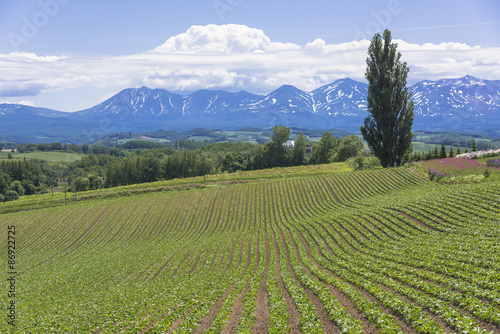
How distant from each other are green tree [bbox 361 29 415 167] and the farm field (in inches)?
340

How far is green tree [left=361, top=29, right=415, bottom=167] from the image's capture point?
70.0 m

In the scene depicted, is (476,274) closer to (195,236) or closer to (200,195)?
(195,236)

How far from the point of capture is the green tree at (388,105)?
230ft

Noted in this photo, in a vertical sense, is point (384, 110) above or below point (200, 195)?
above

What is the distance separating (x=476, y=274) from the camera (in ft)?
64.4

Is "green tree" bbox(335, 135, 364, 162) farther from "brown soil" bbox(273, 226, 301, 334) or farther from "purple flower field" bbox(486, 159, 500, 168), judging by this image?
"brown soil" bbox(273, 226, 301, 334)

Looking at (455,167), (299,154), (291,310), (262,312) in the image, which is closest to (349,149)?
(299,154)

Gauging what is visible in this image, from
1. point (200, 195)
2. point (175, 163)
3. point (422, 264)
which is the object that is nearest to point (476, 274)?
point (422, 264)

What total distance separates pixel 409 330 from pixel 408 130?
6317cm

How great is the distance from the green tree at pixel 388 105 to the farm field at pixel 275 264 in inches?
340

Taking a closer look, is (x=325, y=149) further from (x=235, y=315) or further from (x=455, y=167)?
(x=235, y=315)

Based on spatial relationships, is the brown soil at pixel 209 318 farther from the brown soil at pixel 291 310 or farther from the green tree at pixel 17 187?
the green tree at pixel 17 187

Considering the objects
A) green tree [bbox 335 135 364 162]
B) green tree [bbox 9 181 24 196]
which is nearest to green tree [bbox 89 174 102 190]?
green tree [bbox 9 181 24 196]

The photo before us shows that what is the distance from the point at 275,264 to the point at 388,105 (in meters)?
52.3
